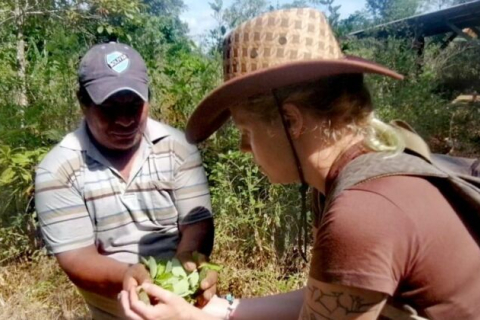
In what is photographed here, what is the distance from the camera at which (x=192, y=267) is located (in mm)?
2160

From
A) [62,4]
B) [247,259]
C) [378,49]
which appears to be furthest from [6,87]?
[378,49]

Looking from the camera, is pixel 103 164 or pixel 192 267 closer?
pixel 192 267

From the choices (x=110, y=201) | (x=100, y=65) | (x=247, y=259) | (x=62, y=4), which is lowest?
(x=247, y=259)

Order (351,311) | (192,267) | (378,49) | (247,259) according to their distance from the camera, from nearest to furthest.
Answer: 1. (351,311)
2. (192,267)
3. (247,259)
4. (378,49)

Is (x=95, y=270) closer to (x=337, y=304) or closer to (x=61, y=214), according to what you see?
(x=61, y=214)

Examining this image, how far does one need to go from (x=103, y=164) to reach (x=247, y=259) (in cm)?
211

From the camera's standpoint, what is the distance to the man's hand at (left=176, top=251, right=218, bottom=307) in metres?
2.09

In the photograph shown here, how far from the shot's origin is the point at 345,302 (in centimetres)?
125

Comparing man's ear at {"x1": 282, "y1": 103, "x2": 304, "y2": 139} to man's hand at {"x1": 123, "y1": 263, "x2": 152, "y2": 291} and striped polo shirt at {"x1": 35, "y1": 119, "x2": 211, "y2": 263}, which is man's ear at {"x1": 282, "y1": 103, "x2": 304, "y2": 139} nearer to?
man's hand at {"x1": 123, "y1": 263, "x2": 152, "y2": 291}

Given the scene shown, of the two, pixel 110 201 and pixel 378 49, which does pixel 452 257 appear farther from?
pixel 378 49

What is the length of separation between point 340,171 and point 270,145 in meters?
0.19

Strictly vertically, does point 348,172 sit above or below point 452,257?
above

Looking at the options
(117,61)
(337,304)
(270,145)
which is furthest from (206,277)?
(117,61)

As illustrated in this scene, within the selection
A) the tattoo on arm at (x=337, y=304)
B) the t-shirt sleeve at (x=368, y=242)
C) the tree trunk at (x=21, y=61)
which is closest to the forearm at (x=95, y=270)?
the tattoo on arm at (x=337, y=304)
